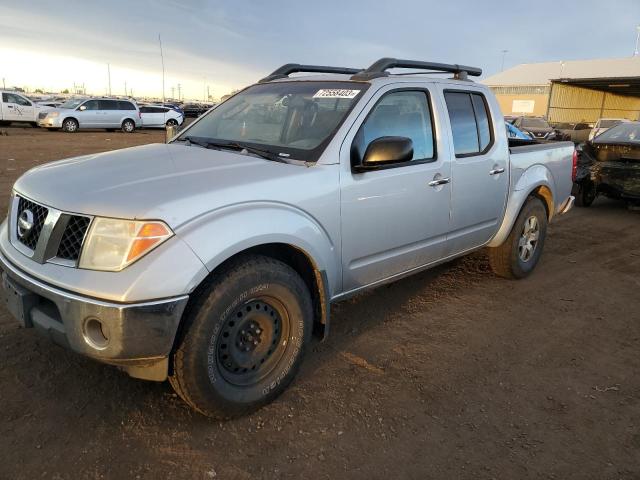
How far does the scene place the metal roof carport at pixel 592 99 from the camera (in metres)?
33.7

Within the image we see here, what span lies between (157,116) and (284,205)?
96.9 feet

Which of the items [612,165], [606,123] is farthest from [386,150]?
[606,123]

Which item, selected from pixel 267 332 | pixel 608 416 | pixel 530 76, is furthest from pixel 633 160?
pixel 530 76

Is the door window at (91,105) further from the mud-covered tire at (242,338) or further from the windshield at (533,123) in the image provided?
the mud-covered tire at (242,338)

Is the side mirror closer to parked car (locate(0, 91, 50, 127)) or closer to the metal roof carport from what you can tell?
parked car (locate(0, 91, 50, 127))

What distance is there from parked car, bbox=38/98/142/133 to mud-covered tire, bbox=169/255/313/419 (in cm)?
2480

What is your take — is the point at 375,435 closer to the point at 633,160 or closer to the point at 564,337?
the point at 564,337

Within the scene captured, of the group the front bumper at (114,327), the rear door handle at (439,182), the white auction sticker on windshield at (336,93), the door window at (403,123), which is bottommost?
the front bumper at (114,327)

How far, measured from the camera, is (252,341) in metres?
2.80

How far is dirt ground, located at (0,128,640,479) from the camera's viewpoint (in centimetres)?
249

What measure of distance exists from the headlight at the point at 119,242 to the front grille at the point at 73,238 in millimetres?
69

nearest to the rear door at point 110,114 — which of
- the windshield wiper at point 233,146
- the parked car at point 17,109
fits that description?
the parked car at point 17,109

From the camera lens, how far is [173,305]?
90.5 inches

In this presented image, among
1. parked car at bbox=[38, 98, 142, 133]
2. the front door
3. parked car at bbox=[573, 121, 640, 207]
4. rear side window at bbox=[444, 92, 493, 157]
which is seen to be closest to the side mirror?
the front door
